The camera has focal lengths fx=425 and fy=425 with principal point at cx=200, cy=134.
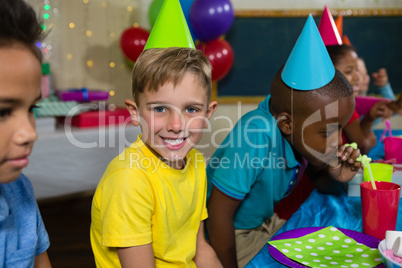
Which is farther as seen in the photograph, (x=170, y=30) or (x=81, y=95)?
(x=81, y=95)

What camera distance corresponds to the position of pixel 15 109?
591 millimetres

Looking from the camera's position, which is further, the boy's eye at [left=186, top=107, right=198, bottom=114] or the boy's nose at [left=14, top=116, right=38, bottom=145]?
the boy's eye at [left=186, top=107, right=198, bottom=114]

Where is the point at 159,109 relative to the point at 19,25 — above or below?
below

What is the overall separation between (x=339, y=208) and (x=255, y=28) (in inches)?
103

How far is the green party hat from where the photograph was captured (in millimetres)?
1042

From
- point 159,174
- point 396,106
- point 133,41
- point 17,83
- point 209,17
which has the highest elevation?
point 209,17

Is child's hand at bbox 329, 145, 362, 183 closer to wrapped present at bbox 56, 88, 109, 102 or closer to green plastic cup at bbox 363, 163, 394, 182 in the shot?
green plastic cup at bbox 363, 163, 394, 182

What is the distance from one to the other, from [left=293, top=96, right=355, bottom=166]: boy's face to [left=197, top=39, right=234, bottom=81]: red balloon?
5.83 ft

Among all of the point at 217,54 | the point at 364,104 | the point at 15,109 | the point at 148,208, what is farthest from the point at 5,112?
the point at 217,54

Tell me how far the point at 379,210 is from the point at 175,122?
18.3 inches

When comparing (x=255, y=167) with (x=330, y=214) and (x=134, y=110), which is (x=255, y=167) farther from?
(x=134, y=110)

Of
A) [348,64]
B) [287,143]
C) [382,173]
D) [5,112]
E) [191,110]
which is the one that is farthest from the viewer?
[348,64]

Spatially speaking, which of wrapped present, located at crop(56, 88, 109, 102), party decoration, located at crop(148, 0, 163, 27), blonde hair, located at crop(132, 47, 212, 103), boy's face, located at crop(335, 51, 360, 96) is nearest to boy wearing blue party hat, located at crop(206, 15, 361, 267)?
blonde hair, located at crop(132, 47, 212, 103)

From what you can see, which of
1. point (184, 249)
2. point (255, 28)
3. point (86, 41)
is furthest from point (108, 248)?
point (255, 28)
